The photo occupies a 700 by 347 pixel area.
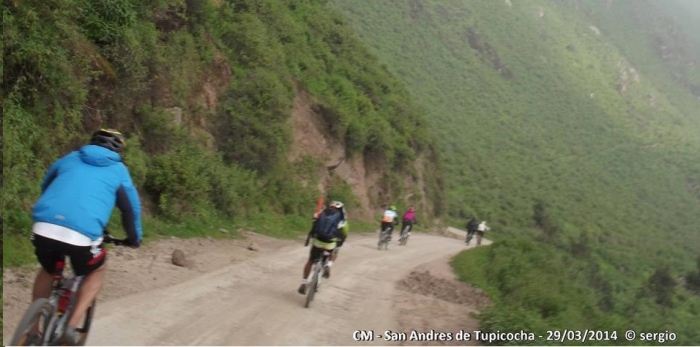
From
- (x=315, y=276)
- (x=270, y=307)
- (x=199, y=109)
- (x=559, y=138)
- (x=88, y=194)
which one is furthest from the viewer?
(x=559, y=138)

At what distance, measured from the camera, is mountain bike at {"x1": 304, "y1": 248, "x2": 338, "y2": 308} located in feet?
33.4

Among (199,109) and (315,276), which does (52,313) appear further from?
(199,109)

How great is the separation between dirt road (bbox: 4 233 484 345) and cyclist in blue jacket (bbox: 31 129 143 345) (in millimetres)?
1809

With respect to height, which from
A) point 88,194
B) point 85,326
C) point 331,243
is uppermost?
point 88,194

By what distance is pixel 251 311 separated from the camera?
9.23 metres

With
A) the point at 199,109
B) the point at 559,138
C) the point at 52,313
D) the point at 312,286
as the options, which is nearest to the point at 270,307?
the point at 312,286

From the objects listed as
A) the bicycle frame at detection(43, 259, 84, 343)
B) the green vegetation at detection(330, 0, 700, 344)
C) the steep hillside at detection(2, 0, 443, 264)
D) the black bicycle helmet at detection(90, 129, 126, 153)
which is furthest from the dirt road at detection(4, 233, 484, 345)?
the green vegetation at detection(330, 0, 700, 344)

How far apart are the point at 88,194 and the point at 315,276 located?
581cm

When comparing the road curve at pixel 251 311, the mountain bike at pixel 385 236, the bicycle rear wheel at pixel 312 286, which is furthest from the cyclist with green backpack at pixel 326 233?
the mountain bike at pixel 385 236

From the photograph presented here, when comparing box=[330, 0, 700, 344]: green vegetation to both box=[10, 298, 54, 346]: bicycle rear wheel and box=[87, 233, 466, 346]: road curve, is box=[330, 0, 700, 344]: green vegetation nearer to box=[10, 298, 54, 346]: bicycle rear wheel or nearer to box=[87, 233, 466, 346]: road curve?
box=[87, 233, 466, 346]: road curve

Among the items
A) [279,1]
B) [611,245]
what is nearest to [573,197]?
[611,245]

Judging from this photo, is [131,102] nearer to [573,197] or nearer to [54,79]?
[54,79]

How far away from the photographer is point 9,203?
9461mm

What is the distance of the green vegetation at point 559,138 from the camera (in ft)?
193
